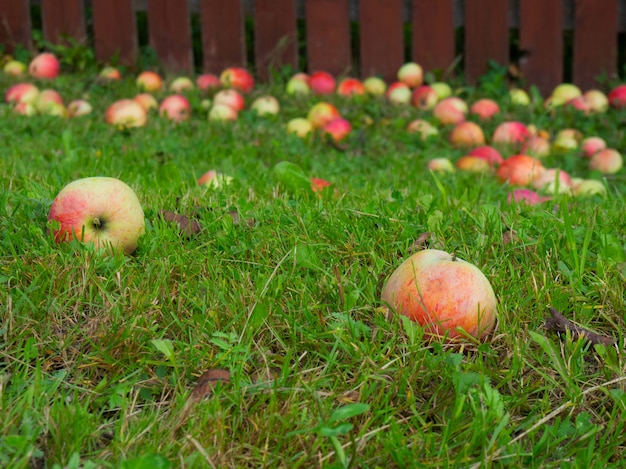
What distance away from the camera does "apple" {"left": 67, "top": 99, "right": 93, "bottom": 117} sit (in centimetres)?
515

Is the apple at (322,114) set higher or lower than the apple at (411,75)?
lower

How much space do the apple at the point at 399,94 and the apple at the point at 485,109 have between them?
504mm

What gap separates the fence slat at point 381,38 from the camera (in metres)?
6.04

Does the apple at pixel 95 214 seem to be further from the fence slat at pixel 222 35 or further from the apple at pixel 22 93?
the fence slat at pixel 222 35

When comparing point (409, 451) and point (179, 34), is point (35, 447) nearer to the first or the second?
point (409, 451)

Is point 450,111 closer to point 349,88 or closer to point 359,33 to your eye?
point 349,88

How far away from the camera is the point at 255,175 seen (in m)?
3.47

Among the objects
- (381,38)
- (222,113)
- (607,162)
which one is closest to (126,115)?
(222,113)

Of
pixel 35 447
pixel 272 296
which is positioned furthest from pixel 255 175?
pixel 35 447

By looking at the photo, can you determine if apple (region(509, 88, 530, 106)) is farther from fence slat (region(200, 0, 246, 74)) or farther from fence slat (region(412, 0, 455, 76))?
fence slat (region(200, 0, 246, 74))

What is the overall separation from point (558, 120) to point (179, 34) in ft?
9.93

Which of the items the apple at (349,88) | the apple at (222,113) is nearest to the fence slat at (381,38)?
the apple at (349,88)

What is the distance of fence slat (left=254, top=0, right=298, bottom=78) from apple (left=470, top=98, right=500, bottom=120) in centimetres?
157

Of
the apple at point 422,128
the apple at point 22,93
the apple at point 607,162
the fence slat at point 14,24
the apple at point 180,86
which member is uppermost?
the fence slat at point 14,24
